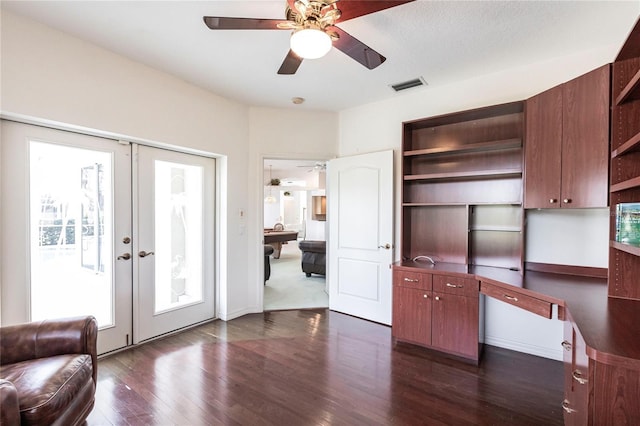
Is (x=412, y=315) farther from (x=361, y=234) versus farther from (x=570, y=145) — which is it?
(x=570, y=145)

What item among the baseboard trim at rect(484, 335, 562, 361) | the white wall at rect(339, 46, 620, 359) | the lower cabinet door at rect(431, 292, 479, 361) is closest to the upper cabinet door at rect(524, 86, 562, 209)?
the white wall at rect(339, 46, 620, 359)

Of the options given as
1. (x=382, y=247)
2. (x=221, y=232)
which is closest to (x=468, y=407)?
(x=382, y=247)

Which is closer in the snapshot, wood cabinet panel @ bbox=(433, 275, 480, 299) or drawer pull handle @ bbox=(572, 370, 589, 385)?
drawer pull handle @ bbox=(572, 370, 589, 385)

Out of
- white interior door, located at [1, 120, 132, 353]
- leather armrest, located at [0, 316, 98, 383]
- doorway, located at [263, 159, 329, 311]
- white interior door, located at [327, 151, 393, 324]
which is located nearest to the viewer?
leather armrest, located at [0, 316, 98, 383]

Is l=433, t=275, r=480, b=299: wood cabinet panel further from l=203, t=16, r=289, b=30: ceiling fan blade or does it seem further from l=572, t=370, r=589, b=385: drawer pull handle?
l=203, t=16, r=289, b=30: ceiling fan blade

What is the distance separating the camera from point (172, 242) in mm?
3281

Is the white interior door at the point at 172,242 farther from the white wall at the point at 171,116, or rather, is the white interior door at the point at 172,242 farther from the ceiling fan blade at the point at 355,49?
the ceiling fan blade at the point at 355,49

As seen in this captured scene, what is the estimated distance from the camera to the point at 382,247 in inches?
139

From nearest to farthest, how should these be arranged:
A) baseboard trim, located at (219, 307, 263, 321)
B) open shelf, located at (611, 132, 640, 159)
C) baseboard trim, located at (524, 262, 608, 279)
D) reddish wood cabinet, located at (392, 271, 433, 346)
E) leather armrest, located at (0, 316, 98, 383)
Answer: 1. open shelf, located at (611, 132, 640, 159)
2. leather armrest, located at (0, 316, 98, 383)
3. baseboard trim, located at (524, 262, 608, 279)
4. reddish wood cabinet, located at (392, 271, 433, 346)
5. baseboard trim, located at (219, 307, 263, 321)

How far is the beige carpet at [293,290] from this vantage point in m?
4.29

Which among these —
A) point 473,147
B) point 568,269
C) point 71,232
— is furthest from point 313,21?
point 568,269

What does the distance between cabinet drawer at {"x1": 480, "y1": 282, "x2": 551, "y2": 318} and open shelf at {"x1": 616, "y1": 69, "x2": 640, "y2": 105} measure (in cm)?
131

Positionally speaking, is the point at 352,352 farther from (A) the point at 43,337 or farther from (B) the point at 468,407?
(A) the point at 43,337

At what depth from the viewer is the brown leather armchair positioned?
1.37m
